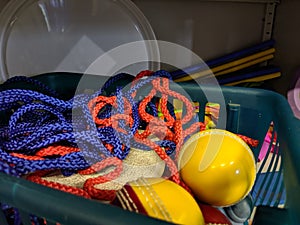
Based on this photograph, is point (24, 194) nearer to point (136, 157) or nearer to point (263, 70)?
point (136, 157)

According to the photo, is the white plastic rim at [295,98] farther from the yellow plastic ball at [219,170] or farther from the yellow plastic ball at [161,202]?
the yellow plastic ball at [161,202]

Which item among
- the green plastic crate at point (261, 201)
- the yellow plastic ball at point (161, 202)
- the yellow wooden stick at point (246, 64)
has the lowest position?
the yellow plastic ball at point (161, 202)

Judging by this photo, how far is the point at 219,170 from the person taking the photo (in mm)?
407

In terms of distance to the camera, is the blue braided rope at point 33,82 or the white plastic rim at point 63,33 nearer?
the blue braided rope at point 33,82

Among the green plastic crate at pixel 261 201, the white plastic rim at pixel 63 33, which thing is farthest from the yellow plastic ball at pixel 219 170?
the white plastic rim at pixel 63 33

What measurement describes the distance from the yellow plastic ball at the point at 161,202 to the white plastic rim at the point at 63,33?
452mm

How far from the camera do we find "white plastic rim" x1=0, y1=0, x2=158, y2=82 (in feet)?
2.31

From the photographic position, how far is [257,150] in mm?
522

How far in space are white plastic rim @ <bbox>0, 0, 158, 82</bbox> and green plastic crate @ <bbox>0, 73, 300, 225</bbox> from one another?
0.16 metres

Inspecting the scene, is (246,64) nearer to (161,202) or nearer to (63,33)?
(63,33)

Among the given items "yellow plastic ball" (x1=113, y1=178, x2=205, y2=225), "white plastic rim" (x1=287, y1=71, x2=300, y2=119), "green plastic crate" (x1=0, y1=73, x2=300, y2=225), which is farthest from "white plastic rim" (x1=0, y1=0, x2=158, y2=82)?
"yellow plastic ball" (x1=113, y1=178, x2=205, y2=225)

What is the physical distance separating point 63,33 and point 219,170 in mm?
501

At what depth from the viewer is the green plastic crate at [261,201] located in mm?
241

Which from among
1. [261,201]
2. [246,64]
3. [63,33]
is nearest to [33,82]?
[63,33]
